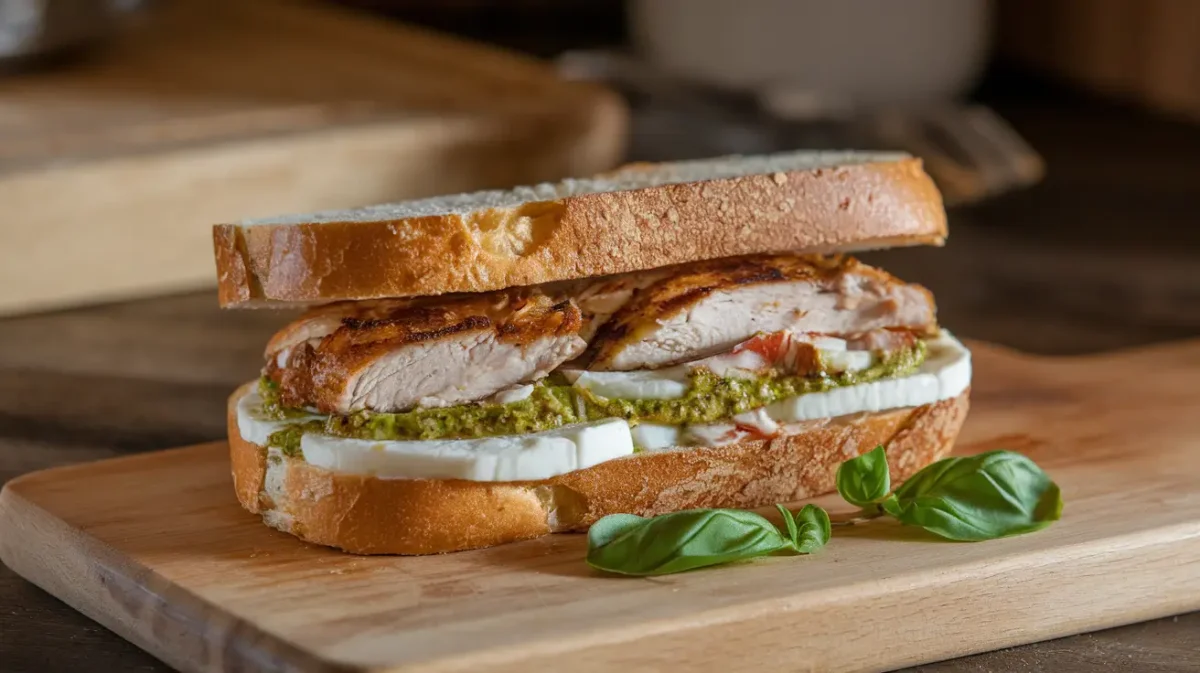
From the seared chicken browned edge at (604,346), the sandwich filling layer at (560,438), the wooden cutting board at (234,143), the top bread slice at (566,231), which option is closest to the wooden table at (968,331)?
the wooden cutting board at (234,143)

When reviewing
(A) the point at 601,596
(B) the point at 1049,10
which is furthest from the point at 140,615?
(B) the point at 1049,10

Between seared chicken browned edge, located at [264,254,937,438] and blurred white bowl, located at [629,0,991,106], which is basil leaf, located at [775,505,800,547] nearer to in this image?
seared chicken browned edge, located at [264,254,937,438]

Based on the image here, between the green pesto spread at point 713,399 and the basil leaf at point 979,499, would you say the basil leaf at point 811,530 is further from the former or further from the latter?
the green pesto spread at point 713,399

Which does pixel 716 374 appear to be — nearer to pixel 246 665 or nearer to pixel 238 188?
pixel 246 665

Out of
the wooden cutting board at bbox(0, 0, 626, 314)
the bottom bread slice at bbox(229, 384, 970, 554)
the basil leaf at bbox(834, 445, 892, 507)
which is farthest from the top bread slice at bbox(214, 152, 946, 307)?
the wooden cutting board at bbox(0, 0, 626, 314)

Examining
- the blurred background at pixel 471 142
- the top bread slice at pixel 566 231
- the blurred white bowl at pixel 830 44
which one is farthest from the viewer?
the blurred white bowl at pixel 830 44

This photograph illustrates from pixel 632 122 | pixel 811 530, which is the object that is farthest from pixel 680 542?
pixel 632 122
